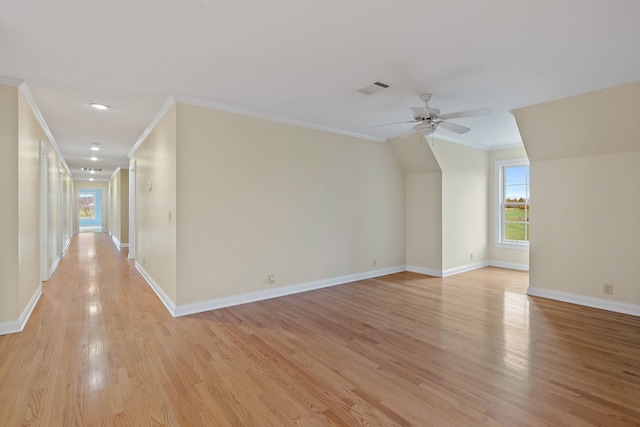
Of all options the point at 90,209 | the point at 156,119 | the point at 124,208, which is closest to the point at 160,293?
the point at 156,119

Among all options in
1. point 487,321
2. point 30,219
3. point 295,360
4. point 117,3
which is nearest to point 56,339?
point 30,219

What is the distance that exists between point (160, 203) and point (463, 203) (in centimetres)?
546

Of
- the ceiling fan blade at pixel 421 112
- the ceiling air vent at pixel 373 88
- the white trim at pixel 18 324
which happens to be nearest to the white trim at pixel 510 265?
the ceiling fan blade at pixel 421 112

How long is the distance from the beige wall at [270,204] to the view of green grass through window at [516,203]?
2.76 m

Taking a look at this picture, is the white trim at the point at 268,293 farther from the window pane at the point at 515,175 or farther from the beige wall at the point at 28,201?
the window pane at the point at 515,175

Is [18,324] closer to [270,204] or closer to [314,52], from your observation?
[270,204]

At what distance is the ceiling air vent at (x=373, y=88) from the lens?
333 centimetres

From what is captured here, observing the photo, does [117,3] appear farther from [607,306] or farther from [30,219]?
[607,306]

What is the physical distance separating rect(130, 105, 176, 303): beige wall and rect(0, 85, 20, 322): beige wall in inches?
56.2

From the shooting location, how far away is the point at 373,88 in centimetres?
343

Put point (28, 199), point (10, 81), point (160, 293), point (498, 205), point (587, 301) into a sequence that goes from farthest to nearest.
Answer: point (498, 205) < point (160, 293) < point (587, 301) < point (28, 199) < point (10, 81)

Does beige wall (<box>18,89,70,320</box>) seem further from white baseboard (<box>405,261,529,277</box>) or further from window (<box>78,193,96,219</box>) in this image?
window (<box>78,193,96,219</box>)

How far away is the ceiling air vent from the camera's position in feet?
10.9

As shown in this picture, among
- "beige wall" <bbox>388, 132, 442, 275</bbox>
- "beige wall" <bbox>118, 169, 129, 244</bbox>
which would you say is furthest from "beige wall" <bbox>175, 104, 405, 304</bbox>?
"beige wall" <bbox>118, 169, 129, 244</bbox>
